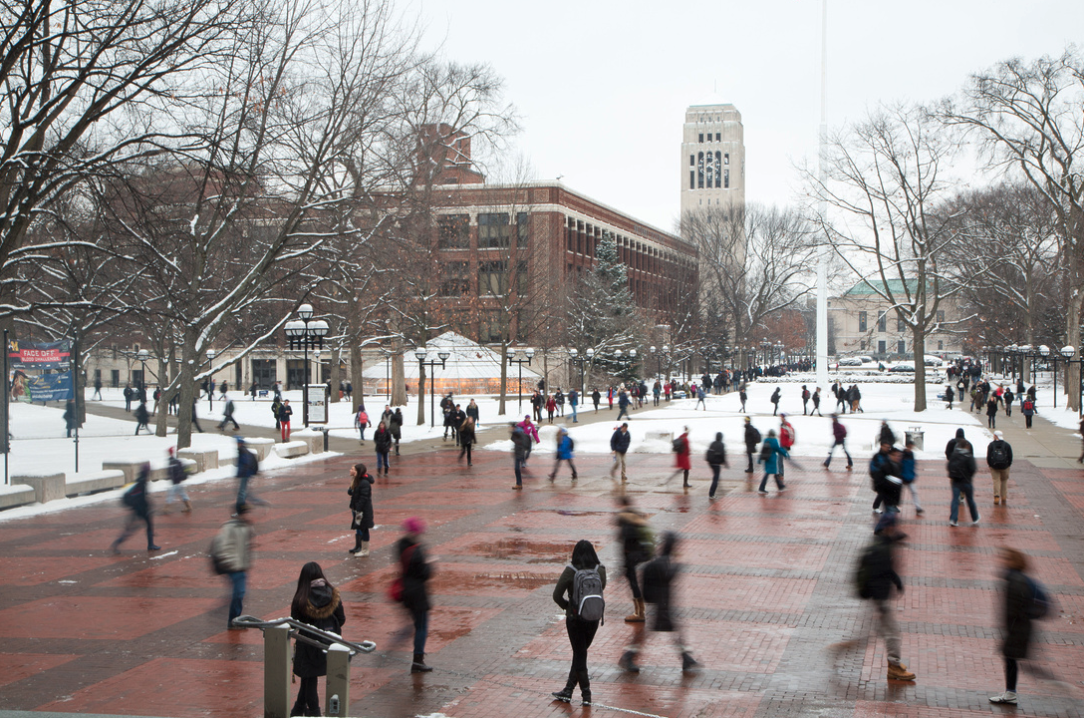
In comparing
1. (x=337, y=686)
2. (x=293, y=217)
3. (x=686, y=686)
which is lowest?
(x=686, y=686)

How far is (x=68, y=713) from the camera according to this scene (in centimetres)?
734

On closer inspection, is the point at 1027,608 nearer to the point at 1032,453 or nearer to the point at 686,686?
the point at 686,686

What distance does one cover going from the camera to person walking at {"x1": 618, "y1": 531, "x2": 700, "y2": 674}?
29.2 feet

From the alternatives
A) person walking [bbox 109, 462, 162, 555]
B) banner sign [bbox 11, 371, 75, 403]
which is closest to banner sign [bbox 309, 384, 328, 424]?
banner sign [bbox 11, 371, 75, 403]

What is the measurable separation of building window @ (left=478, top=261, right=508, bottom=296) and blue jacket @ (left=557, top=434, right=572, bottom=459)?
23878 mm

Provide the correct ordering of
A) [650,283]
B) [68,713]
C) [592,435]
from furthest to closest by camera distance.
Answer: [650,283] < [592,435] < [68,713]

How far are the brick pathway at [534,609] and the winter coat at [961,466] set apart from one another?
850 millimetres

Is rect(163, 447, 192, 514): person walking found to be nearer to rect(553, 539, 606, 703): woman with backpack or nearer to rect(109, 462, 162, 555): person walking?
rect(109, 462, 162, 555): person walking

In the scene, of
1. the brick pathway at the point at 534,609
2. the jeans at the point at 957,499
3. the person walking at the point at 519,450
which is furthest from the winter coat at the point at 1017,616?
the person walking at the point at 519,450

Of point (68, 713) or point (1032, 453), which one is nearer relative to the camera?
point (68, 713)

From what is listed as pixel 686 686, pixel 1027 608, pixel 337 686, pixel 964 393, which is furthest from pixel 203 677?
pixel 964 393

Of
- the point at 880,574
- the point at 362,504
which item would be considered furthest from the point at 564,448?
the point at 880,574

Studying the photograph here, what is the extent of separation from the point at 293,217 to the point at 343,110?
347cm

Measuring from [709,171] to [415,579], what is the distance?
131689 mm
